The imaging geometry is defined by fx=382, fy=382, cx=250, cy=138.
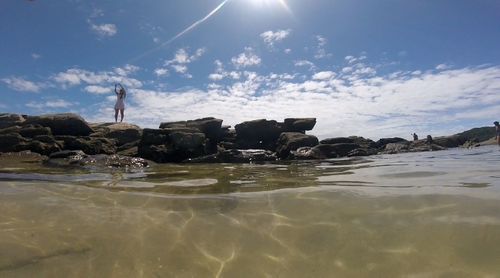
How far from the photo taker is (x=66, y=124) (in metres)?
19.2

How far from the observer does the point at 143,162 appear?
39.8 feet

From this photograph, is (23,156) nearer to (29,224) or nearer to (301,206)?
(29,224)

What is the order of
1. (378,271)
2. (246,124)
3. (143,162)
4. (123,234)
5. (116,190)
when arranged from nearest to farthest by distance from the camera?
(378,271), (123,234), (116,190), (143,162), (246,124)

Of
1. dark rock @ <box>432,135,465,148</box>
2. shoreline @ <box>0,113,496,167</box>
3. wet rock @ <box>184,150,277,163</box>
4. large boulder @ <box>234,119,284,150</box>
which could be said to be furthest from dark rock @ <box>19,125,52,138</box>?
dark rock @ <box>432,135,465,148</box>

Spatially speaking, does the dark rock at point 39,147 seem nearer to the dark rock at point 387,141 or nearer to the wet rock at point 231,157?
the wet rock at point 231,157

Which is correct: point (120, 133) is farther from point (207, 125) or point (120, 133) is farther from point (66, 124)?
point (207, 125)

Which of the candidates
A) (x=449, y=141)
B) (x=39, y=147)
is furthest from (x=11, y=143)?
(x=449, y=141)

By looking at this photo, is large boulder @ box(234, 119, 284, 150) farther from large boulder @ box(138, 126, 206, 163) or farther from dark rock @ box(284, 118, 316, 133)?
large boulder @ box(138, 126, 206, 163)

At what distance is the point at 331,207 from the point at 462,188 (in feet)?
6.30

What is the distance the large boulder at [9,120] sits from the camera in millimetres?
20875

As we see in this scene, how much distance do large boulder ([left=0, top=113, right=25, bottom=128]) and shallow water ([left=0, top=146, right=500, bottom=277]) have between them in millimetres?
19280

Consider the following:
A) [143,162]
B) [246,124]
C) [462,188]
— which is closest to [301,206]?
[462,188]

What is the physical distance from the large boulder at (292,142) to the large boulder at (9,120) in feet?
46.3

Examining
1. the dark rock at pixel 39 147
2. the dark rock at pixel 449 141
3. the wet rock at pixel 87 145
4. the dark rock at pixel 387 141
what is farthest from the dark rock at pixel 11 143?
the dark rock at pixel 449 141
